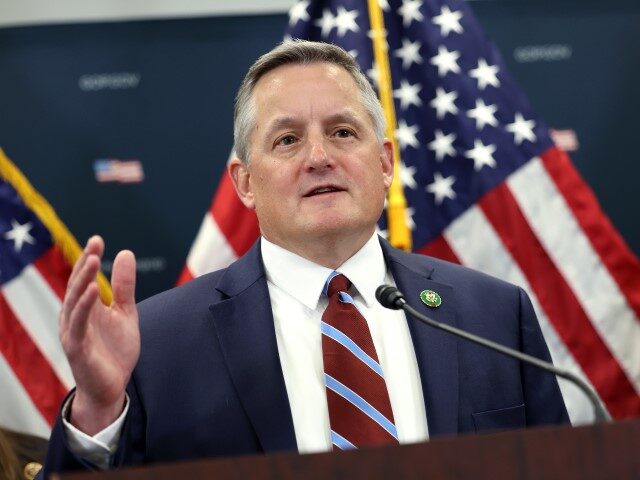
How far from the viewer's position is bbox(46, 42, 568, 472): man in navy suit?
81.3 inches

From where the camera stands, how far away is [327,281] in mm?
2264

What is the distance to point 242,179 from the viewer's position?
2.52 meters

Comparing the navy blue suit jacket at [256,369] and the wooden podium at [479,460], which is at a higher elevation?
the navy blue suit jacket at [256,369]

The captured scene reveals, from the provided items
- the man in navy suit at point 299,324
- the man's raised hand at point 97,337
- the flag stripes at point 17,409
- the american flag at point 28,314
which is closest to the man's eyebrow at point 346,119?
the man in navy suit at point 299,324

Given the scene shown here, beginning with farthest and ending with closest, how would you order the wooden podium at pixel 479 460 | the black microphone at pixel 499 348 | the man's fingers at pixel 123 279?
1. the man's fingers at pixel 123 279
2. the black microphone at pixel 499 348
3. the wooden podium at pixel 479 460

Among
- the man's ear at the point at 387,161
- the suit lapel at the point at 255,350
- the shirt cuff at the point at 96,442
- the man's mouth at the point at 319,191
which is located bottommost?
the shirt cuff at the point at 96,442

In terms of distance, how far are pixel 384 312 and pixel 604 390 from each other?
5.11 ft

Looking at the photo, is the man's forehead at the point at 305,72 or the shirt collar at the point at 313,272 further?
the man's forehead at the point at 305,72

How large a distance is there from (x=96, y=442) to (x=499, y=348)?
71cm

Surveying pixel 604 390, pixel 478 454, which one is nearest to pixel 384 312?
pixel 478 454

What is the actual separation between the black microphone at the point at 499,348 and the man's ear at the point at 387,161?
0.65 m

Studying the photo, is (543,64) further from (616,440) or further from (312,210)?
(616,440)

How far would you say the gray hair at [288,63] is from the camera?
241 centimetres

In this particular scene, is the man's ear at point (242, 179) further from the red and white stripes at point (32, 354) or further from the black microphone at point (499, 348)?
the red and white stripes at point (32, 354)
